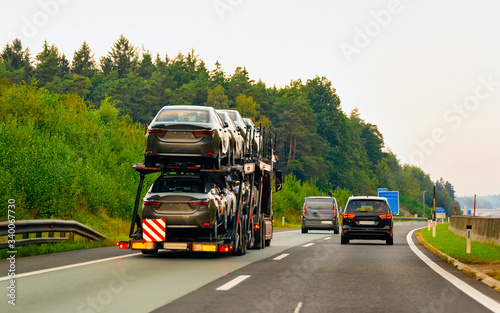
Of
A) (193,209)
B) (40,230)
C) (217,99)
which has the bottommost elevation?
(40,230)

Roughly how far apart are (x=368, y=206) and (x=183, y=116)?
10.3 m

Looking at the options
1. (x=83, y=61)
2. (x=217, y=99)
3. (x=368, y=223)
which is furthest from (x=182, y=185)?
(x=83, y=61)

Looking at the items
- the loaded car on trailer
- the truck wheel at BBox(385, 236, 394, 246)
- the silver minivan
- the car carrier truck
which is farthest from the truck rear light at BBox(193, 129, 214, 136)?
the silver minivan

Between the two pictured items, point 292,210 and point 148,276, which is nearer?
point 148,276

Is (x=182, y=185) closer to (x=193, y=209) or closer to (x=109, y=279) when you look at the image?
(x=193, y=209)

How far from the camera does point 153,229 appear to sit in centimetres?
1461

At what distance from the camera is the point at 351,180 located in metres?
142

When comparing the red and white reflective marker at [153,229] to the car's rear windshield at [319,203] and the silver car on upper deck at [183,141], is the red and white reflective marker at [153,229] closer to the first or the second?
the silver car on upper deck at [183,141]

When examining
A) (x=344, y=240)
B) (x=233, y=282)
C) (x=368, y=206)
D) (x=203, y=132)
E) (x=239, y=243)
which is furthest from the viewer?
(x=344, y=240)

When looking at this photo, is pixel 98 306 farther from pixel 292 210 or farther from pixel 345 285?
pixel 292 210

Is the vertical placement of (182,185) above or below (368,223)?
above

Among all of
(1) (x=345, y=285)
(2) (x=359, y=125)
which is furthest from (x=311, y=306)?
(2) (x=359, y=125)

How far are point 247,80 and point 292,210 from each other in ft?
236

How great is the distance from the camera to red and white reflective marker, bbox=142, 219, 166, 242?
47.8 ft
